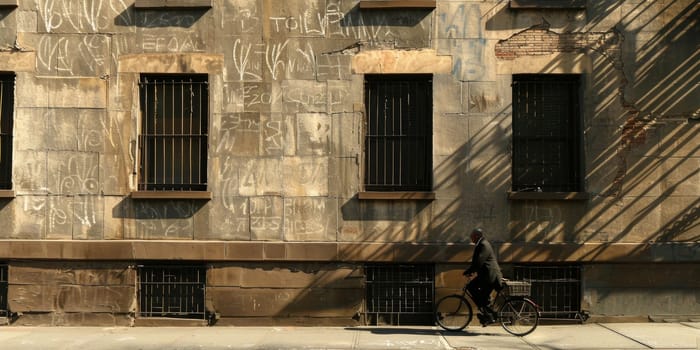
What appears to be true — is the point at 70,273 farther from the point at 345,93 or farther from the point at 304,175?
the point at 345,93

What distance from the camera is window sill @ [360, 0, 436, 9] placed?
11.0m

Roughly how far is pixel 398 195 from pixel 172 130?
401cm

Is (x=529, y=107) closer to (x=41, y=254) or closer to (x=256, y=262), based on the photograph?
(x=256, y=262)

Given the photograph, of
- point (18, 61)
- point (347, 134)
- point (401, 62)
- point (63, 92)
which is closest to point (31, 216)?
point (63, 92)

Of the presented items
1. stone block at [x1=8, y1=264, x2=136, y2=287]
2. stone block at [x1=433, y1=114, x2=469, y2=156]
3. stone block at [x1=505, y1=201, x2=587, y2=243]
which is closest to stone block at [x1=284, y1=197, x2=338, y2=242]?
stone block at [x1=433, y1=114, x2=469, y2=156]

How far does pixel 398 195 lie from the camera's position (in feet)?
35.9

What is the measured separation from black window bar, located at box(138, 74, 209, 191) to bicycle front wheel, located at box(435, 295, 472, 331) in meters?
4.50

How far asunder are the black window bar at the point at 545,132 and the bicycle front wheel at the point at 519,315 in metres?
1.99

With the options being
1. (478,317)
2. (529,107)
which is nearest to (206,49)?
(529,107)

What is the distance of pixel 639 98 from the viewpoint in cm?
1098

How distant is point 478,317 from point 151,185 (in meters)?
5.83

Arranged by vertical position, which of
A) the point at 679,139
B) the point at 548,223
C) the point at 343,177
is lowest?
the point at 548,223

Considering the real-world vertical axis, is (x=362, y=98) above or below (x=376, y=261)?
above

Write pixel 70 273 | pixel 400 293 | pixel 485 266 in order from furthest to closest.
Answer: pixel 400 293, pixel 70 273, pixel 485 266
